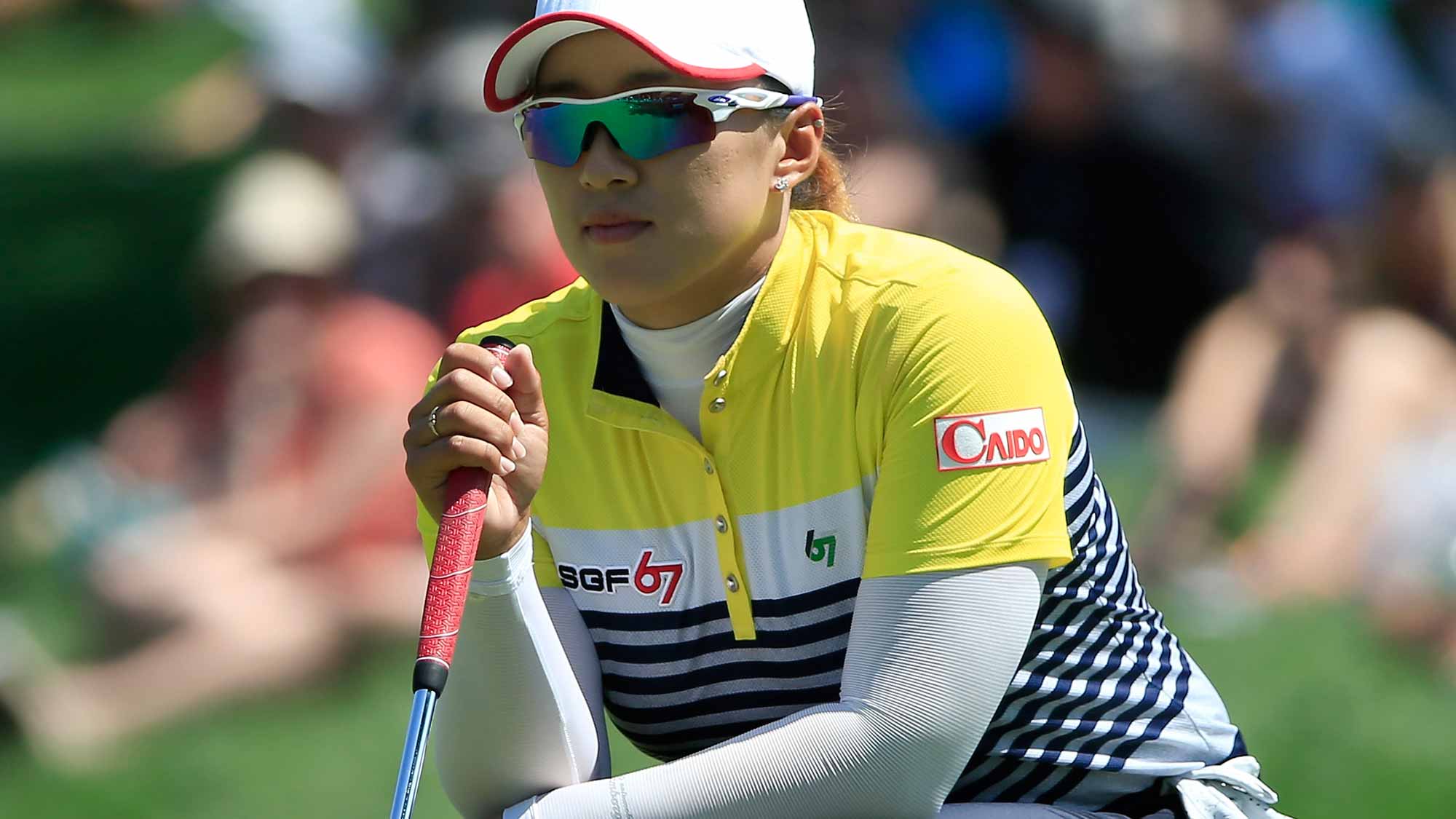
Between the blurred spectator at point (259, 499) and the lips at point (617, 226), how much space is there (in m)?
3.52

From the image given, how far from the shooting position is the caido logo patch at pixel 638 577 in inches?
106

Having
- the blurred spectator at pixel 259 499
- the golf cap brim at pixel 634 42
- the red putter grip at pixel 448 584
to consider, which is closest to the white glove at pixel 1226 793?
the red putter grip at pixel 448 584

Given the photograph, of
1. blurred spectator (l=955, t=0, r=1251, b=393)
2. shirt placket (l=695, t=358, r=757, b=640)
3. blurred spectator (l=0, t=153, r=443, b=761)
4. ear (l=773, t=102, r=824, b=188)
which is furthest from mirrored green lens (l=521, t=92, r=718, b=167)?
blurred spectator (l=955, t=0, r=1251, b=393)

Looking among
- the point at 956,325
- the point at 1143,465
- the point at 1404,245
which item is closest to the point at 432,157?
the point at 1143,465

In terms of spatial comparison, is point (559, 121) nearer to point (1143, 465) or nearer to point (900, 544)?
point (900, 544)

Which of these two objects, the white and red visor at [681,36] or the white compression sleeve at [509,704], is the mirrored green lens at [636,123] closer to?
the white and red visor at [681,36]

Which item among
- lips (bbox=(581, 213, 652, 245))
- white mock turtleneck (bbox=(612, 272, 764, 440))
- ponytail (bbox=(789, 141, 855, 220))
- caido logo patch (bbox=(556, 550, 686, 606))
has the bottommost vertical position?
caido logo patch (bbox=(556, 550, 686, 606))

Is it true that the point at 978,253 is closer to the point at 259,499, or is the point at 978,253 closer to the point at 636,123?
the point at 259,499

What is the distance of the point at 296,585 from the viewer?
616cm

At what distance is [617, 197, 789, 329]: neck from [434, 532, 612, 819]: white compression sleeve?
0.38 metres

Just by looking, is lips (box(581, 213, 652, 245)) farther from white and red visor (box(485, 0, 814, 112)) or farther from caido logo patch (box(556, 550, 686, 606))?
caido logo patch (box(556, 550, 686, 606))

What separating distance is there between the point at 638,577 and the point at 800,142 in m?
0.67

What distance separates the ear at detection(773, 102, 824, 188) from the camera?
2.73 metres

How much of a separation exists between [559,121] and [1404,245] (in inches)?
182
